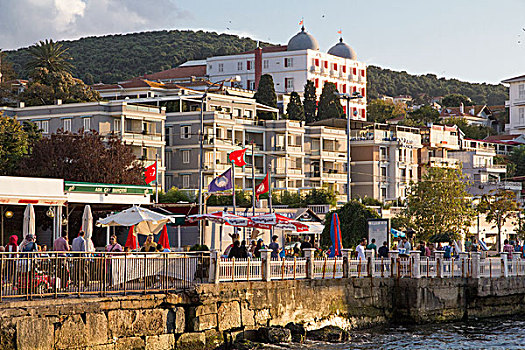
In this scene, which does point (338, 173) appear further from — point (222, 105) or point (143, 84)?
point (143, 84)

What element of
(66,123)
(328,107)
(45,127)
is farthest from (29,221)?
(328,107)

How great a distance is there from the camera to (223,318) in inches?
979

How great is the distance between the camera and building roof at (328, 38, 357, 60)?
494ft

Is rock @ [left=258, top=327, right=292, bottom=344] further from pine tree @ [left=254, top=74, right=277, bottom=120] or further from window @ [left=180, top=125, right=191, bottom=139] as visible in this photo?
pine tree @ [left=254, top=74, right=277, bottom=120]

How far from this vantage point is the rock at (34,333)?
19750mm

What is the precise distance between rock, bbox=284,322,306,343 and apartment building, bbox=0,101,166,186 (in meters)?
49.1

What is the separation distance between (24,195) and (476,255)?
55.1ft

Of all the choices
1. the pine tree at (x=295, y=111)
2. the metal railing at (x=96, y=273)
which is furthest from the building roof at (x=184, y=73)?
the metal railing at (x=96, y=273)

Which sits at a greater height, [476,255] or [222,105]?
[222,105]

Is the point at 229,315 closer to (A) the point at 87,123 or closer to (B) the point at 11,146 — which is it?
(B) the point at 11,146

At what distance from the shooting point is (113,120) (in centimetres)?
7619

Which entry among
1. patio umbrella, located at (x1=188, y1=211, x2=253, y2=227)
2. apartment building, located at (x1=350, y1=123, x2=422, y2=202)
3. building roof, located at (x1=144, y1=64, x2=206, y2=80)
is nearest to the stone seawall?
patio umbrella, located at (x1=188, y1=211, x2=253, y2=227)

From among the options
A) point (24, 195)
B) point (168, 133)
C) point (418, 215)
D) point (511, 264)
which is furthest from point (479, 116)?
point (24, 195)

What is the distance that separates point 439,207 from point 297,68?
81552mm
